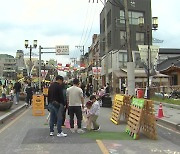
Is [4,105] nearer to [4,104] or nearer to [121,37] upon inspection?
[4,104]

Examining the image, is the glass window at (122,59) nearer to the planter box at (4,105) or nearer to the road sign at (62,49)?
the road sign at (62,49)

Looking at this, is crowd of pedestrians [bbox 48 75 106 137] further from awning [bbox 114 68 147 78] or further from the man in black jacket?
awning [bbox 114 68 147 78]

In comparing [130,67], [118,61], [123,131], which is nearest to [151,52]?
[130,67]

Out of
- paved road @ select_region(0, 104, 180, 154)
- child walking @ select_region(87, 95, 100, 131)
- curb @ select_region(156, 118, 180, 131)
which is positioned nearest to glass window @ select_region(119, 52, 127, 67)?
curb @ select_region(156, 118, 180, 131)

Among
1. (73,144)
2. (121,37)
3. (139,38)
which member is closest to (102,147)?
(73,144)

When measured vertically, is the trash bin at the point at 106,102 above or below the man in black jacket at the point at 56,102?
below

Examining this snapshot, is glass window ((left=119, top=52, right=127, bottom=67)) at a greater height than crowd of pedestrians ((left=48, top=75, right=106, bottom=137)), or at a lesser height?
greater

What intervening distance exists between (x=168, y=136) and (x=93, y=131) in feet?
7.99

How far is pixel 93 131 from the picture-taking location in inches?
488

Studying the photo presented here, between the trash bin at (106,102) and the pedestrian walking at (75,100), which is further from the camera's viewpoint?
the trash bin at (106,102)

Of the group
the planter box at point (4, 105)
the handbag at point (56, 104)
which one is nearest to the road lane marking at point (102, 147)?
the handbag at point (56, 104)

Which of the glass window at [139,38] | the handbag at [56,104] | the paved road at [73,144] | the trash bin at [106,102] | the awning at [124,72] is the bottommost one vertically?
the paved road at [73,144]

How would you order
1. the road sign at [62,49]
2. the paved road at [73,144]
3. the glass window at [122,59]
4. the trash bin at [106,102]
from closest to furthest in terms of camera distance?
the paved road at [73,144] < the trash bin at [106,102] < the road sign at [62,49] < the glass window at [122,59]

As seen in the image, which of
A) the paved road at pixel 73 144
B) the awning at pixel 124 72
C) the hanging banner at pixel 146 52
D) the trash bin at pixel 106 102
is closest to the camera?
the paved road at pixel 73 144
